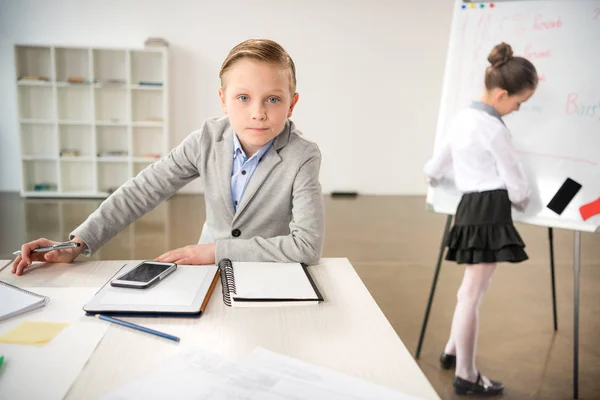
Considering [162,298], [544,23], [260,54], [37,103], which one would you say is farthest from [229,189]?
[37,103]

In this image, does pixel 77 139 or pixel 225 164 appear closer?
pixel 225 164

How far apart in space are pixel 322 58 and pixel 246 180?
4398mm

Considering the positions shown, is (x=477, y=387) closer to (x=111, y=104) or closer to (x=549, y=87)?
(x=549, y=87)

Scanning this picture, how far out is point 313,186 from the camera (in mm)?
1195

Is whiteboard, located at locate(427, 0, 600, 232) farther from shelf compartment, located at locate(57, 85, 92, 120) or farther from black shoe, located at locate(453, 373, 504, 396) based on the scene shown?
shelf compartment, located at locate(57, 85, 92, 120)

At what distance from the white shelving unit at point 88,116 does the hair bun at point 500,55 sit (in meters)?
3.64

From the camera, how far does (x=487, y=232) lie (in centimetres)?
169

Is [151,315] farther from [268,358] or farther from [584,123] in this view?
[584,123]

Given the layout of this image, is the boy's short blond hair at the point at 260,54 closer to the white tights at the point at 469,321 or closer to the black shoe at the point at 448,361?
the white tights at the point at 469,321

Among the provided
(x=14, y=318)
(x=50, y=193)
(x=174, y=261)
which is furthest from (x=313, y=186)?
(x=50, y=193)

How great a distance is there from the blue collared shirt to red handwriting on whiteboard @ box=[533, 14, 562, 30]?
1.37 meters

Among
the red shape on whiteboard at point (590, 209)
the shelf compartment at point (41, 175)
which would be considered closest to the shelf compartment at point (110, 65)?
the shelf compartment at point (41, 175)

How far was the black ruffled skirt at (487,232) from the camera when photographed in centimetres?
166

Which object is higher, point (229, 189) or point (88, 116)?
point (229, 189)
